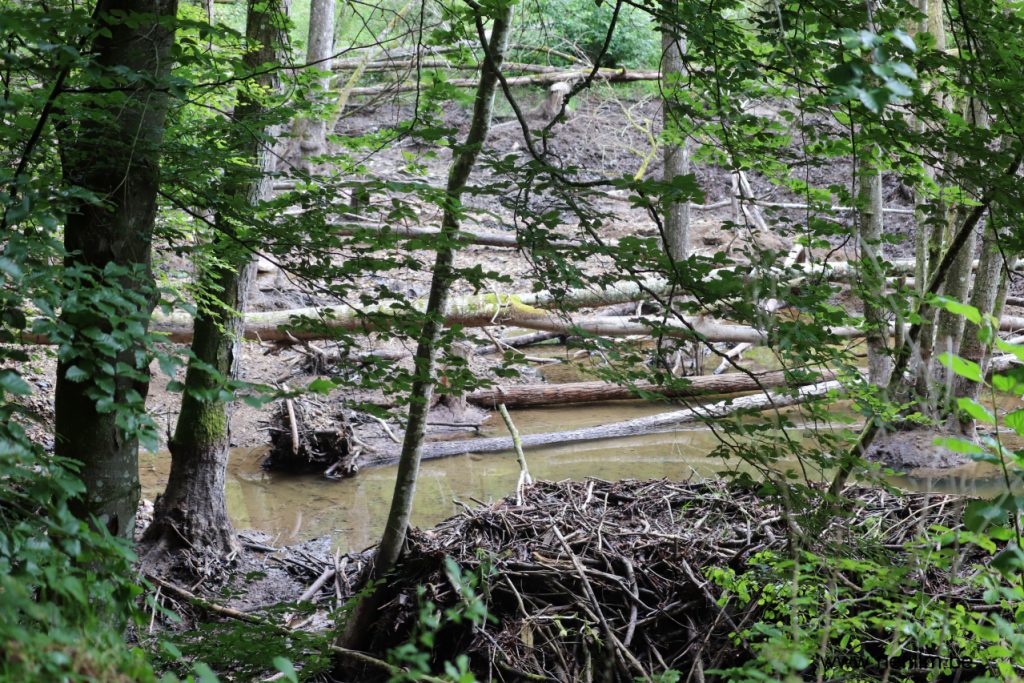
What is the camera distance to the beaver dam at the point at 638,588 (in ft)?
12.6

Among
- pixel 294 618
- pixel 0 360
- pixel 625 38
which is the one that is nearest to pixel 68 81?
pixel 0 360

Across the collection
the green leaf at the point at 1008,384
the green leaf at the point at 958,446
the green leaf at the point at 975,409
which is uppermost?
the green leaf at the point at 1008,384

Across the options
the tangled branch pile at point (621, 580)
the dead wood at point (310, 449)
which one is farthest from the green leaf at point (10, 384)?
the dead wood at point (310, 449)

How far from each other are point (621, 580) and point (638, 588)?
11 centimetres

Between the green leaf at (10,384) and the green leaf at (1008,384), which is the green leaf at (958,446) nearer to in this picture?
the green leaf at (1008,384)

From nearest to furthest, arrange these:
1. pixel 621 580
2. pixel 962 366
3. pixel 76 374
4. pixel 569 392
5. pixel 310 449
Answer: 1. pixel 962 366
2. pixel 76 374
3. pixel 621 580
4. pixel 310 449
5. pixel 569 392

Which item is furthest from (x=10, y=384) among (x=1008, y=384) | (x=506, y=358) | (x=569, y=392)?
(x=569, y=392)

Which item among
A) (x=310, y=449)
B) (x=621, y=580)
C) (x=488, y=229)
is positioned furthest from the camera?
(x=488, y=229)

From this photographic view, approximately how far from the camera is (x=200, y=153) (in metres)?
3.45

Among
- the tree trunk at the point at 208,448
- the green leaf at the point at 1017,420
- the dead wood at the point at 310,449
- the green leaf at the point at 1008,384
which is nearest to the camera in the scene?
the green leaf at the point at 1008,384

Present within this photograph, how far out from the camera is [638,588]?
15.1 ft

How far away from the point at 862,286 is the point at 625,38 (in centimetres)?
1783

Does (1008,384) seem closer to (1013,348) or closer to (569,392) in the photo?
(1013,348)

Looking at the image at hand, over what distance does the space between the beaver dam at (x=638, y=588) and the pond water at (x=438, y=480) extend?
87.0 inches
